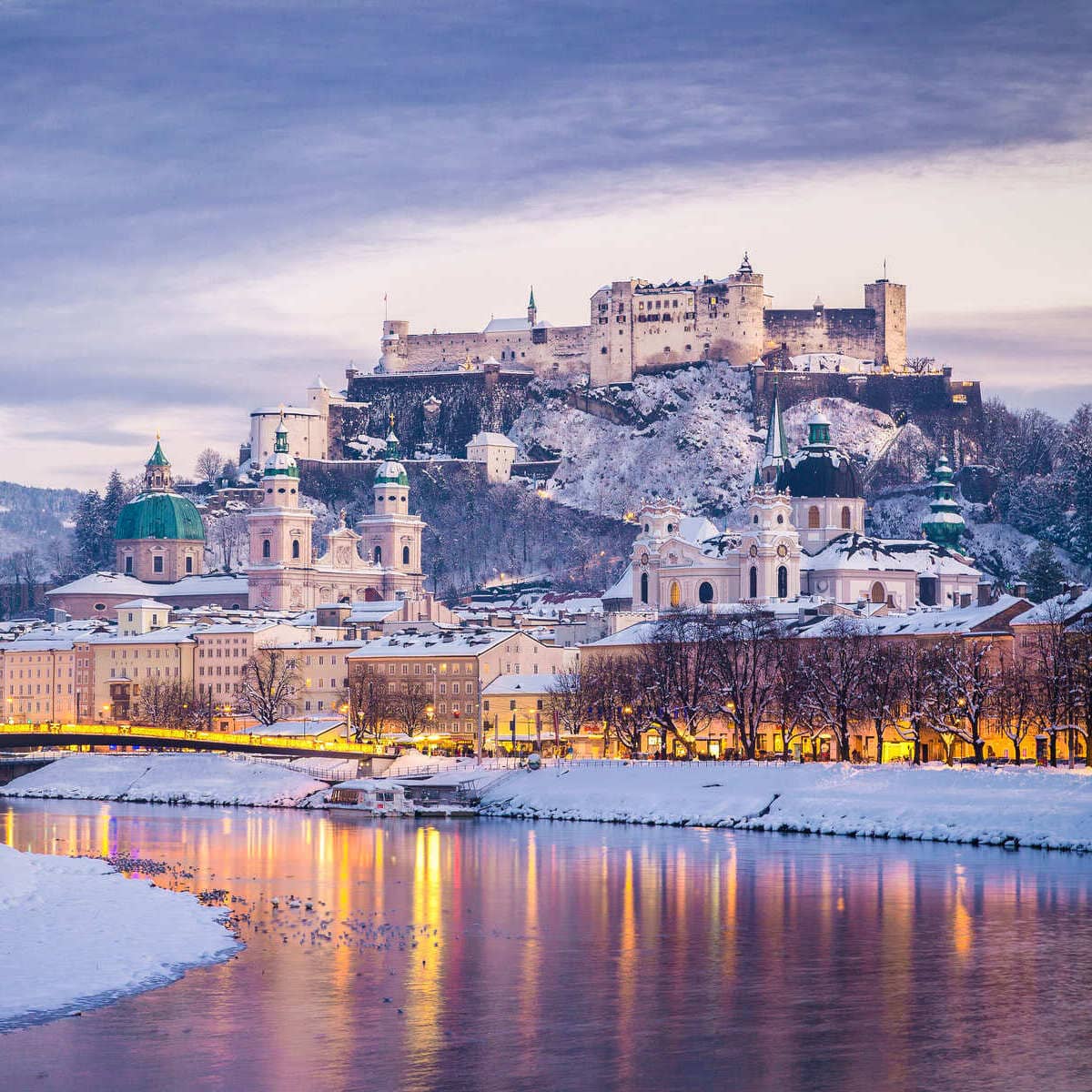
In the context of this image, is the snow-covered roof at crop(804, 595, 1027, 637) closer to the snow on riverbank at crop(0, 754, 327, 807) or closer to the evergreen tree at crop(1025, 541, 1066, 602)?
the snow on riverbank at crop(0, 754, 327, 807)

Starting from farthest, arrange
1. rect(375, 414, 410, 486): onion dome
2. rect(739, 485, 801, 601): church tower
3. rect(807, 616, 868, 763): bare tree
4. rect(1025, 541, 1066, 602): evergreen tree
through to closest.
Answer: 1. rect(375, 414, 410, 486): onion dome
2. rect(1025, 541, 1066, 602): evergreen tree
3. rect(739, 485, 801, 601): church tower
4. rect(807, 616, 868, 763): bare tree

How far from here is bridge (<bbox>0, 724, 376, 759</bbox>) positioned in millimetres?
90875

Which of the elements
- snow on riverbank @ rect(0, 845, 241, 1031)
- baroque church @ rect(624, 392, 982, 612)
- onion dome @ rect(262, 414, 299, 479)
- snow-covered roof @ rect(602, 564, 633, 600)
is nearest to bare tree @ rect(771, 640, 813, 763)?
baroque church @ rect(624, 392, 982, 612)

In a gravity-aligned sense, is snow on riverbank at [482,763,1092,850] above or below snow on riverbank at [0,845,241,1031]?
above

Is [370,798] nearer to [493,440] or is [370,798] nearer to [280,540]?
[280,540]

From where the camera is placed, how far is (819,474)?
426ft

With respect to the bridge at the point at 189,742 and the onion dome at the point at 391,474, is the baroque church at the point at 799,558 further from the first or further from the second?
the onion dome at the point at 391,474

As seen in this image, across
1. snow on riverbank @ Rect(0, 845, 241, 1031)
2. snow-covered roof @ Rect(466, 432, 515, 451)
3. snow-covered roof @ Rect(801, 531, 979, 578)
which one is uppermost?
snow-covered roof @ Rect(466, 432, 515, 451)

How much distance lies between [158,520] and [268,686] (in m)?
55.8

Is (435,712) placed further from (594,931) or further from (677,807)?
(594,931)

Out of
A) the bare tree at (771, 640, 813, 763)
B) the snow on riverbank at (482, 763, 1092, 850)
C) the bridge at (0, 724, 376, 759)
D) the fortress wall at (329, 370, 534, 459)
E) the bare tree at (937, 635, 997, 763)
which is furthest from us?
the fortress wall at (329, 370, 534, 459)

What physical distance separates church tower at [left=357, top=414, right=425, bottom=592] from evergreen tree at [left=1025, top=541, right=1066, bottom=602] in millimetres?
47676

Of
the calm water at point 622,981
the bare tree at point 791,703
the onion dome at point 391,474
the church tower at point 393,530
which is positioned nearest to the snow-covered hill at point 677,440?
the onion dome at point 391,474

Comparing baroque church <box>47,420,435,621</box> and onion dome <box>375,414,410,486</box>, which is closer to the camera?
baroque church <box>47,420,435,621</box>
